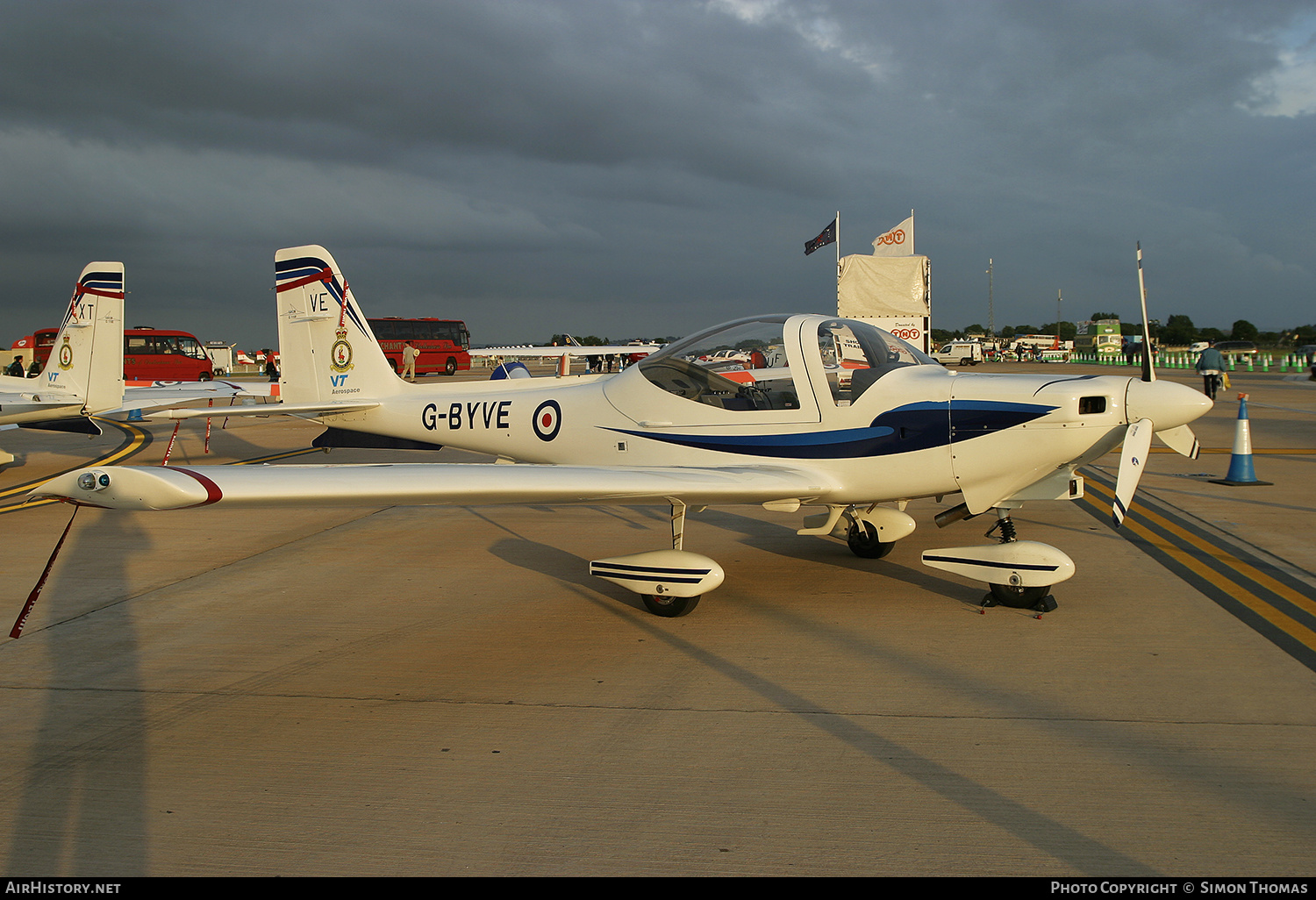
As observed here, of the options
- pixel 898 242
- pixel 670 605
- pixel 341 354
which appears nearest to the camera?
pixel 670 605

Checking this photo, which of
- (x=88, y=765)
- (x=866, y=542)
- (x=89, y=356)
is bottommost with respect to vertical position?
(x=88, y=765)

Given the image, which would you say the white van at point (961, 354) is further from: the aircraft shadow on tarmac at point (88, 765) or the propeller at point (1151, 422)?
the aircraft shadow on tarmac at point (88, 765)

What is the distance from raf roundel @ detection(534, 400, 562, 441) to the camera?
7.03 metres

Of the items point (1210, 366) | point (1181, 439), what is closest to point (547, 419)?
point (1181, 439)

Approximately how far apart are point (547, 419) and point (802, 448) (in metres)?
2.27

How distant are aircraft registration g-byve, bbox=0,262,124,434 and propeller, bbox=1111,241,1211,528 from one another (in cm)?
1241

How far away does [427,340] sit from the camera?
50.7 m

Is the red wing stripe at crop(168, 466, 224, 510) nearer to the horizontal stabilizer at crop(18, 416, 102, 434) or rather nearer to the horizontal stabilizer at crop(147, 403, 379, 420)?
the horizontal stabilizer at crop(147, 403, 379, 420)

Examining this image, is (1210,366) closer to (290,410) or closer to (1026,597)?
(1026,597)

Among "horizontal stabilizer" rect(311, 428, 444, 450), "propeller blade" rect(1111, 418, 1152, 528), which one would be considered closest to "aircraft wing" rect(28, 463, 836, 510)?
"propeller blade" rect(1111, 418, 1152, 528)

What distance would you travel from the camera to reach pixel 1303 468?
440 inches

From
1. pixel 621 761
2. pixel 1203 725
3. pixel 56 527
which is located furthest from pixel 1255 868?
pixel 56 527

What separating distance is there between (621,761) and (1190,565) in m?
5.21

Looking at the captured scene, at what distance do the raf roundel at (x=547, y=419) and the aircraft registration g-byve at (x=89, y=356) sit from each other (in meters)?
8.08
